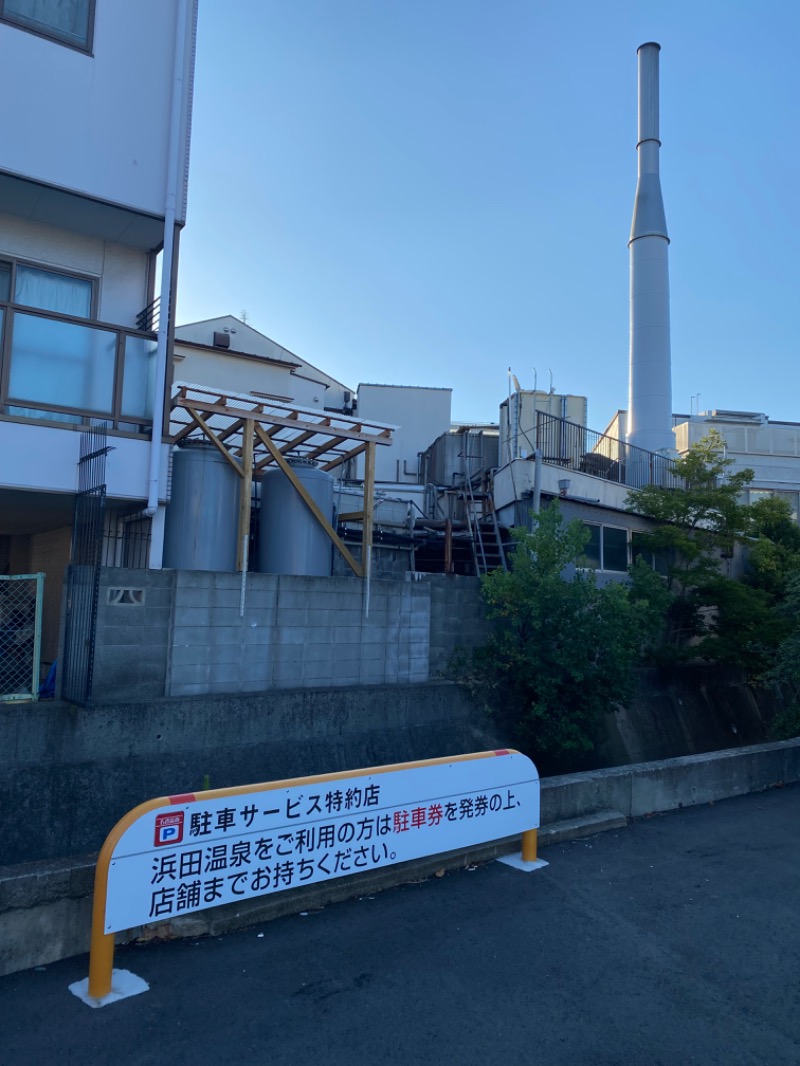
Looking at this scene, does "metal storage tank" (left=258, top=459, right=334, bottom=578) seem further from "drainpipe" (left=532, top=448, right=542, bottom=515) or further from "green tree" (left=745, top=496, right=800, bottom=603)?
"green tree" (left=745, top=496, right=800, bottom=603)

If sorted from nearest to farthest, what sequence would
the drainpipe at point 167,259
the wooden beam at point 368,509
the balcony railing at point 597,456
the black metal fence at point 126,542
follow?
the drainpipe at point 167,259
the black metal fence at point 126,542
the wooden beam at point 368,509
the balcony railing at point 597,456

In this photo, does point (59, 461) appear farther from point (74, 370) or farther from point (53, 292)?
point (53, 292)

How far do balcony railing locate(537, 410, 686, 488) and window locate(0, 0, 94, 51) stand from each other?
29.2 feet

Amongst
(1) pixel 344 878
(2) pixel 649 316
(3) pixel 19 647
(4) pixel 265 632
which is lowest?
(1) pixel 344 878

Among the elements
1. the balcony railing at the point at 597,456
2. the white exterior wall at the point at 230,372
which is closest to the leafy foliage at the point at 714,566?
the balcony railing at the point at 597,456

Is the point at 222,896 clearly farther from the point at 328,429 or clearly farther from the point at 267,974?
the point at 328,429

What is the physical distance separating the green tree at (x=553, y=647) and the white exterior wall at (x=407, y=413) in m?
11.5

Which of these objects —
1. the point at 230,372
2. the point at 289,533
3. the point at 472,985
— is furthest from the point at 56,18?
the point at 230,372

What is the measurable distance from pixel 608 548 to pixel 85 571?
405 inches

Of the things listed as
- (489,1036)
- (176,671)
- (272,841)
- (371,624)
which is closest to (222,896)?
(272,841)

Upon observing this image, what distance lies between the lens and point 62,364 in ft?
27.9

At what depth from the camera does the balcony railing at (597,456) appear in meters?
15.3

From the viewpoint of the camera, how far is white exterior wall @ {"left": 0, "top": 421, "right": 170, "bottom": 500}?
7.96m

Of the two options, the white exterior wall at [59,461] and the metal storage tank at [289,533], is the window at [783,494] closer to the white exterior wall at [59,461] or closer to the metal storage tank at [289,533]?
the metal storage tank at [289,533]
